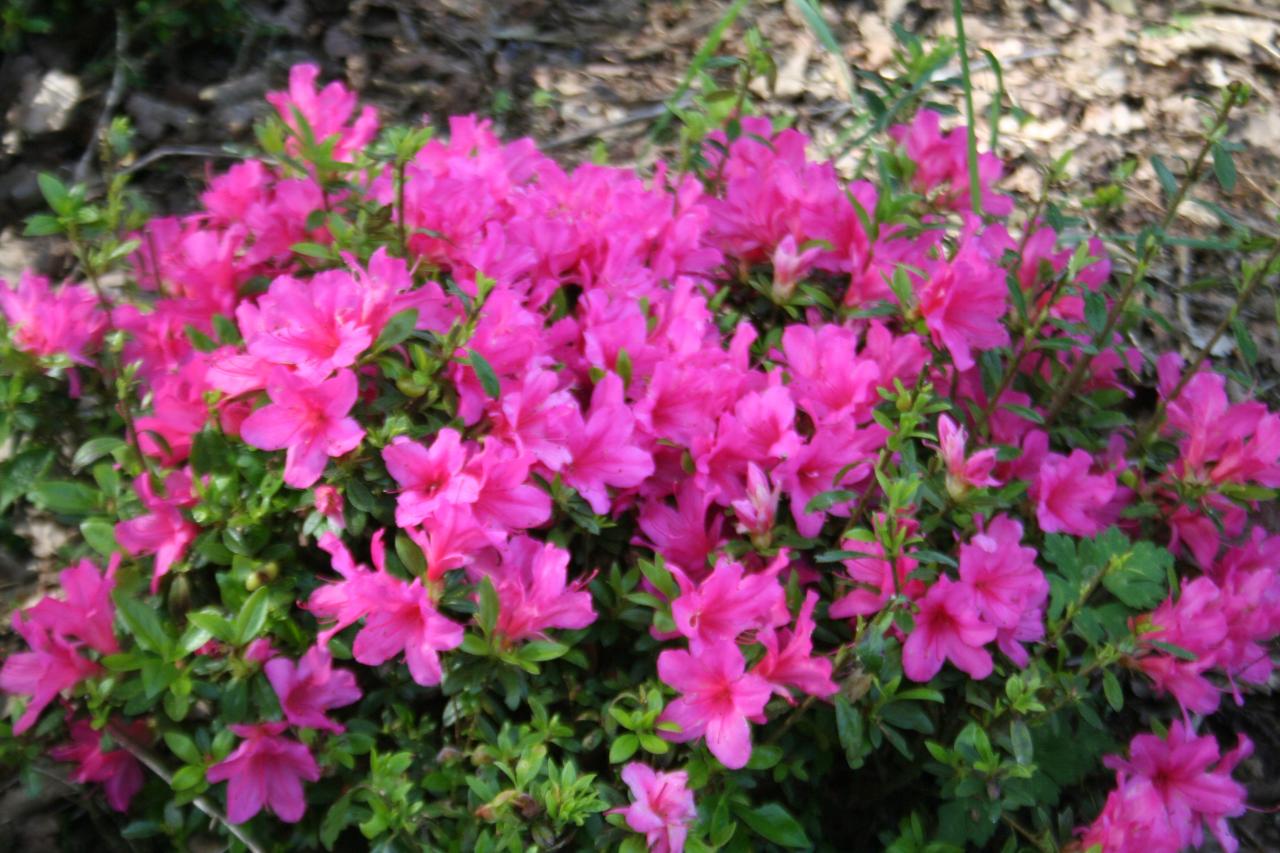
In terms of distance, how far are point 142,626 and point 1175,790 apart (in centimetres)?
150

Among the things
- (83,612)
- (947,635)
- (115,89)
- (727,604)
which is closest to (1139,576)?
(947,635)

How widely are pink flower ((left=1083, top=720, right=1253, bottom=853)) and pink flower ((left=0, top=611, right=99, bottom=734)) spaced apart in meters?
1.43

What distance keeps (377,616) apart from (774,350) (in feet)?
2.61

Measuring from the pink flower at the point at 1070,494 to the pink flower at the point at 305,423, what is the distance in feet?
3.39

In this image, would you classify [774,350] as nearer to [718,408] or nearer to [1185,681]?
[718,408]

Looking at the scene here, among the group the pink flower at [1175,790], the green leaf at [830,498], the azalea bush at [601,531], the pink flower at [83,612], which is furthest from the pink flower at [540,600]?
the pink flower at [1175,790]

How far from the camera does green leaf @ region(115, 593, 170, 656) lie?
1.56m

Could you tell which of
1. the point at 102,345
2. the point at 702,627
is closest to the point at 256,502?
the point at 102,345

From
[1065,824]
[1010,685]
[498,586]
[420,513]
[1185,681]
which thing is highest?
[420,513]

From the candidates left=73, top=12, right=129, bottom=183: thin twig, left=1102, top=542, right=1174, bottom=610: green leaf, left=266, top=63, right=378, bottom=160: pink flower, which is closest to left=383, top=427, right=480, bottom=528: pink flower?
left=266, top=63, right=378, bottom=160: pink flower

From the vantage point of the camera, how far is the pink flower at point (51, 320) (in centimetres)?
173

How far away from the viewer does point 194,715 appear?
175 cm

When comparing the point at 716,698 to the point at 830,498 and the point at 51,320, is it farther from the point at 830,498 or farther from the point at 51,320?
the point at 51,320

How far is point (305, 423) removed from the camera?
153cm
